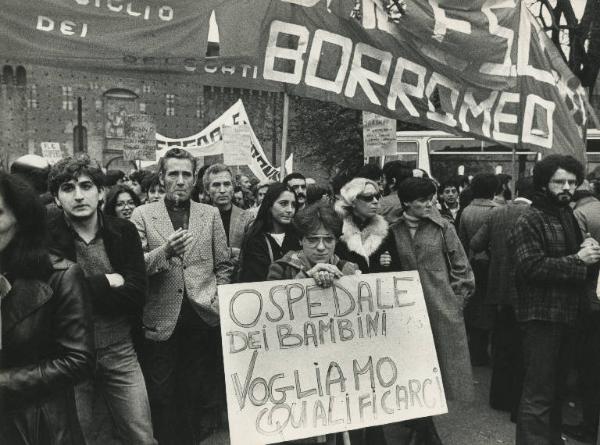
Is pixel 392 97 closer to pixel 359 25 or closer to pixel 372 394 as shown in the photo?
pixel 359 25

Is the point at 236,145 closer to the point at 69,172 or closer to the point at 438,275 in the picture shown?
the point at 438,275

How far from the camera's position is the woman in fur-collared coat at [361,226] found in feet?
14.3

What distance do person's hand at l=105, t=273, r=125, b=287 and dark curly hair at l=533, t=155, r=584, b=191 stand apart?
2.45 meters

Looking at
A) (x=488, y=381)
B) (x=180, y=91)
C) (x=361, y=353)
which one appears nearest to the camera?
(x=361, y=353)

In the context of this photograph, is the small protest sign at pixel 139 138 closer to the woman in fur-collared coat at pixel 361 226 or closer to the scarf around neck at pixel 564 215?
the woman in fur-collared coat at pixel 361 226

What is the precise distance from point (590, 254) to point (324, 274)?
1.59 metres

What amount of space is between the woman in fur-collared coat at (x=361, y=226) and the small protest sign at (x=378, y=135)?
4863 mm

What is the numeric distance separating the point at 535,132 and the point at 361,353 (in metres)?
2.94

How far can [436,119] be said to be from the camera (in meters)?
5.28

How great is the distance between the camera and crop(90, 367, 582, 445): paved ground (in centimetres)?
482

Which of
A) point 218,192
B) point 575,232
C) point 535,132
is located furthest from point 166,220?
point 535,132

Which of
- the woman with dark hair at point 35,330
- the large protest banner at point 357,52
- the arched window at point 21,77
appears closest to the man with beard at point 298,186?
the large protest banner at point 357,52

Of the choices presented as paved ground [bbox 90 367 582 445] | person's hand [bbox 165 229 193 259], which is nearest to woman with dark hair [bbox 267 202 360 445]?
person's hand [bbox 165 229 193 259]

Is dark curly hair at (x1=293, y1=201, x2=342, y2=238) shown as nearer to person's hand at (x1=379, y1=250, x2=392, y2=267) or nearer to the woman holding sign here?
the woman holding sign
